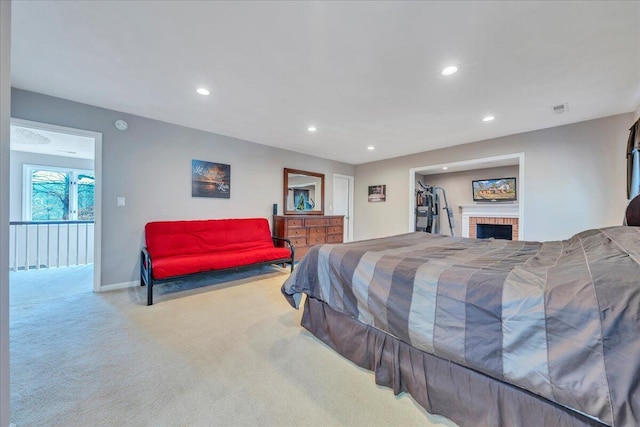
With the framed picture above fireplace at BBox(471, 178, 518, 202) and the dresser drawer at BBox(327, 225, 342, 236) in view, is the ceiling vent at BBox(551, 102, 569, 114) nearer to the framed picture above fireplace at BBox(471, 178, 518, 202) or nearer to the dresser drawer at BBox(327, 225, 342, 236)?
the framed picture above fireplace at BBox(471, 178, 518, 202)

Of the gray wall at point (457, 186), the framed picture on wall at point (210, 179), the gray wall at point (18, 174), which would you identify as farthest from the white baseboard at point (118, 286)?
the gray wall at point (457, 186)

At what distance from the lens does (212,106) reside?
121 inches

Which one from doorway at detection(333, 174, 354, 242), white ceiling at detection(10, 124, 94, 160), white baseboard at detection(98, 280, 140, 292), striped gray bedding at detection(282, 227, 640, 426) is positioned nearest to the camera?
striped gray bedding at detection(282, 227, 640, 426)

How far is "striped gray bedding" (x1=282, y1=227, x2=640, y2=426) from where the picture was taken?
857 mm

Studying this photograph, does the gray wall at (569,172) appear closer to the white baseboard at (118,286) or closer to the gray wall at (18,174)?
the white baseboard at (118,286)

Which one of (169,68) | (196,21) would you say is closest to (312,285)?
(196,21)

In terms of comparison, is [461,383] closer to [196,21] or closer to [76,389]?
[76,389]

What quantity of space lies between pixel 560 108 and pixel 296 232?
163 inches

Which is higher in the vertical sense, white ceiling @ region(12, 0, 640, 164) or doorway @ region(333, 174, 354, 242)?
white ceiling @ region(12, 0, 640, 164)

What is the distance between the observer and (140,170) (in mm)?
3461

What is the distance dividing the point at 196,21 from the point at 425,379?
266 cm

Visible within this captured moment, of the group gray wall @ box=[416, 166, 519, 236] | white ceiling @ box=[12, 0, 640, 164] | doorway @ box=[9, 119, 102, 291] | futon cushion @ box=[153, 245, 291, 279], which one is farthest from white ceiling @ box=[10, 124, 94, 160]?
gray wall @ box=[416, 166, 519, 236]

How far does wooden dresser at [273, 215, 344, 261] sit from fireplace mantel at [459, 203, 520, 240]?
351cm

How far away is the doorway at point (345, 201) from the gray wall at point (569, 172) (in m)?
2.75
